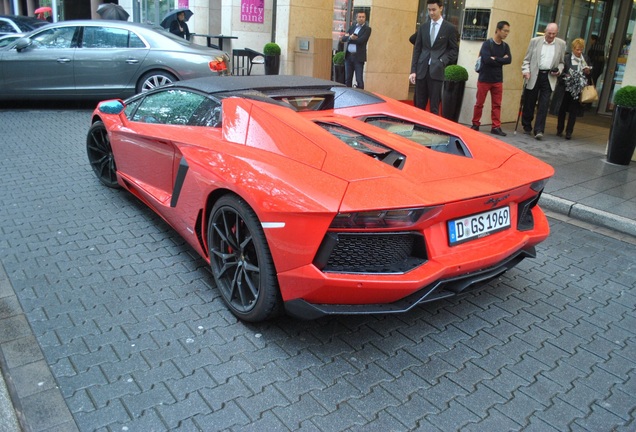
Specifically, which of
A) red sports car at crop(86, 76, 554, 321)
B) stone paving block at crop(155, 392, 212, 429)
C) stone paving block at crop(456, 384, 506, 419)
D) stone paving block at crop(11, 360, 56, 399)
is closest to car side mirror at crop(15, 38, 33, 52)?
red sports car at crop(86, 76, 554, 321)

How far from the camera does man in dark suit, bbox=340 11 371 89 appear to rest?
11781 mm

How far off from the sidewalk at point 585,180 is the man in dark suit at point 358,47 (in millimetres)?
3090

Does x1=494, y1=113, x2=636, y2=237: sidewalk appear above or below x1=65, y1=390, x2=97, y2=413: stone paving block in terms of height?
above

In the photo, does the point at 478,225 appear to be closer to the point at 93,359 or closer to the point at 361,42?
the point at 93,359

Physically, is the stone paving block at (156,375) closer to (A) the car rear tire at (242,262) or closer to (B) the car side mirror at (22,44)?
(A) the car rear tire at (242,262)

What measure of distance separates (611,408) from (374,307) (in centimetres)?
131

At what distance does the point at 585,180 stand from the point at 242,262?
5.37 meters

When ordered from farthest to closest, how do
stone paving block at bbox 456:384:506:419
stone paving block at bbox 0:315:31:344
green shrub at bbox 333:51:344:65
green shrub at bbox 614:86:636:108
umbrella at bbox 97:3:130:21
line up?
umbrella at bbox 97:3:130:21, green shrub at bbox 333:51:344:65, green shrub at bbox 614:86:636:108, stone paving block at bbox 0:315:31:344, stone paving block at bbox 456:384:506:419

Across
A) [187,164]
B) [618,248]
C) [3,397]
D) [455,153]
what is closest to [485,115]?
[618,248]

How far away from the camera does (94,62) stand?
33.6 feet

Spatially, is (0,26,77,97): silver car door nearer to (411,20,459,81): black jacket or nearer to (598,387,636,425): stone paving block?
(411,20,459,81): black jacket

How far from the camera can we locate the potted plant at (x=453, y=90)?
33.0ft

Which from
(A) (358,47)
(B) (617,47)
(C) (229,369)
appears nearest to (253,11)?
(A) (358,47)

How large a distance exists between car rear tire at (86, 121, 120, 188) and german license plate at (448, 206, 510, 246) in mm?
3754
